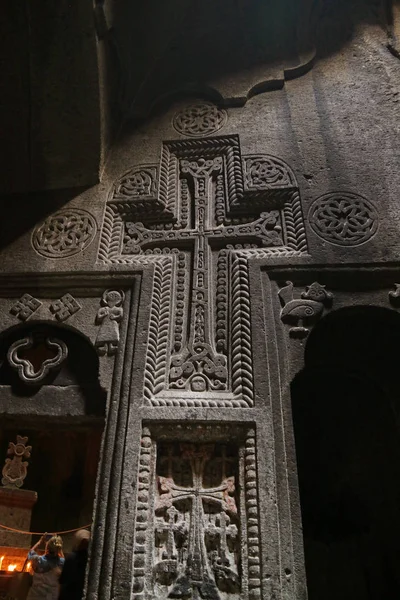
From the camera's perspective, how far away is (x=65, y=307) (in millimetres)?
2648

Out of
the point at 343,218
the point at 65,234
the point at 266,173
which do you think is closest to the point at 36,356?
the point at 65,234

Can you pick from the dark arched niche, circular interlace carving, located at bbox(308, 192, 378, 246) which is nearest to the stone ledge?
the dark arched niche

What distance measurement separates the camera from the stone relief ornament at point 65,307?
262 cm

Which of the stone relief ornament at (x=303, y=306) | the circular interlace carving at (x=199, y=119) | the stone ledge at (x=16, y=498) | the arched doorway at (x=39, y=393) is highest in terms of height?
the circular interlace carving at (x=199, y=119)

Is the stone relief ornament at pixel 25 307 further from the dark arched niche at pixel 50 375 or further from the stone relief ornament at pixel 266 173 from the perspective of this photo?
the stone relief ornament at pixel 266 173

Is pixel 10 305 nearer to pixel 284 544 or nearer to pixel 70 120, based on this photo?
pixel 70 120

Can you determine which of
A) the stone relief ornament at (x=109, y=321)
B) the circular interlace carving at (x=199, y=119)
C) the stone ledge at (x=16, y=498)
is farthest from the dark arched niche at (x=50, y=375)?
the circular interlace carving at (x=199, y=119)

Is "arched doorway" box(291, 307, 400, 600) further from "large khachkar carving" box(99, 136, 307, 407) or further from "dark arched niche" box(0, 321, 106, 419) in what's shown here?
"dark arched niche" box(0, 321, 106, 419)

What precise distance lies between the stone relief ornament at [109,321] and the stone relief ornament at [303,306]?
0.93 m

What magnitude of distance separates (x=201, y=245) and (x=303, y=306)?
2.48 feet

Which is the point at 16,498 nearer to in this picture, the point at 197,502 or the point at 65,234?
the point at 197,502

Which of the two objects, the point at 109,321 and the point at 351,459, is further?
the point at 351,459

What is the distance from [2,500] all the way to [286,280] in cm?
→ 230

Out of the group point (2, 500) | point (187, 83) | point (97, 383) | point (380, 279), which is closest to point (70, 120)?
point (187, 83)
